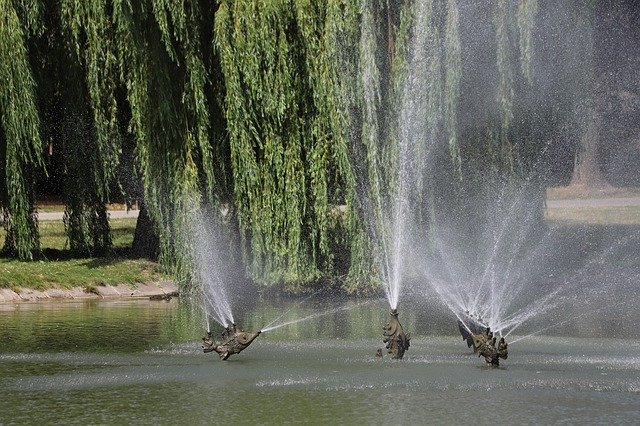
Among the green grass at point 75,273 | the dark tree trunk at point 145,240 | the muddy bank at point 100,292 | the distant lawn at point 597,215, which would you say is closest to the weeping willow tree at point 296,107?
the muddy bank at point 100,292

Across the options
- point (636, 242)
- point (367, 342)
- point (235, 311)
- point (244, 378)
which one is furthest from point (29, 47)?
point (636, 242)

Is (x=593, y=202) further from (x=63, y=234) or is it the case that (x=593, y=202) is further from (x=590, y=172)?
(x=63, y=234)

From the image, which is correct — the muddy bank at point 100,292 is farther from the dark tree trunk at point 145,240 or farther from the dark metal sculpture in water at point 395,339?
the dark metal sculpture in water at point 395,339

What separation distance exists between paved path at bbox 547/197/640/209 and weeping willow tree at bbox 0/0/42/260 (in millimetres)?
16445

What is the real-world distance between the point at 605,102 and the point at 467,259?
1009 cm

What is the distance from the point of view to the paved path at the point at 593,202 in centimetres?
3463

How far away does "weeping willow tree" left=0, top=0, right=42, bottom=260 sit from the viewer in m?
21.8

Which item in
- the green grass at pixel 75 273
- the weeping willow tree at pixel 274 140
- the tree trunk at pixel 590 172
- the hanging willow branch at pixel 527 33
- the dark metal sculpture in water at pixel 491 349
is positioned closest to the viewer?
the dark metal sculpture in water at pixel 491 349

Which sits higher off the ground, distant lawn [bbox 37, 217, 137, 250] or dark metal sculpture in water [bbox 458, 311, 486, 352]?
distant lawn [bbox 37, 217, 137, 250]

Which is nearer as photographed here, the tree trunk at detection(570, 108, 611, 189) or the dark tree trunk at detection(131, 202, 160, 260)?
the dark tree trunk at detection(131, 202, 160, 260)

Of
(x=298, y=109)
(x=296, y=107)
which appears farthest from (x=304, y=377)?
(x=298, y=109)

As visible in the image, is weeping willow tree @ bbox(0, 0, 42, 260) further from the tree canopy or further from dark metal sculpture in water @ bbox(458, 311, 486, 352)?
dark metal sculpture in water @ bbox(458, 311, 486, 352)

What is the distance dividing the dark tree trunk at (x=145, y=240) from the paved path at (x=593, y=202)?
1333cm

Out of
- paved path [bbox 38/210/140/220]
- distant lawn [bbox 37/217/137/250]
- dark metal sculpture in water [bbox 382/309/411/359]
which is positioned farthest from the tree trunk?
dark metal sculpture in water [bbox 382/309/411/359]
